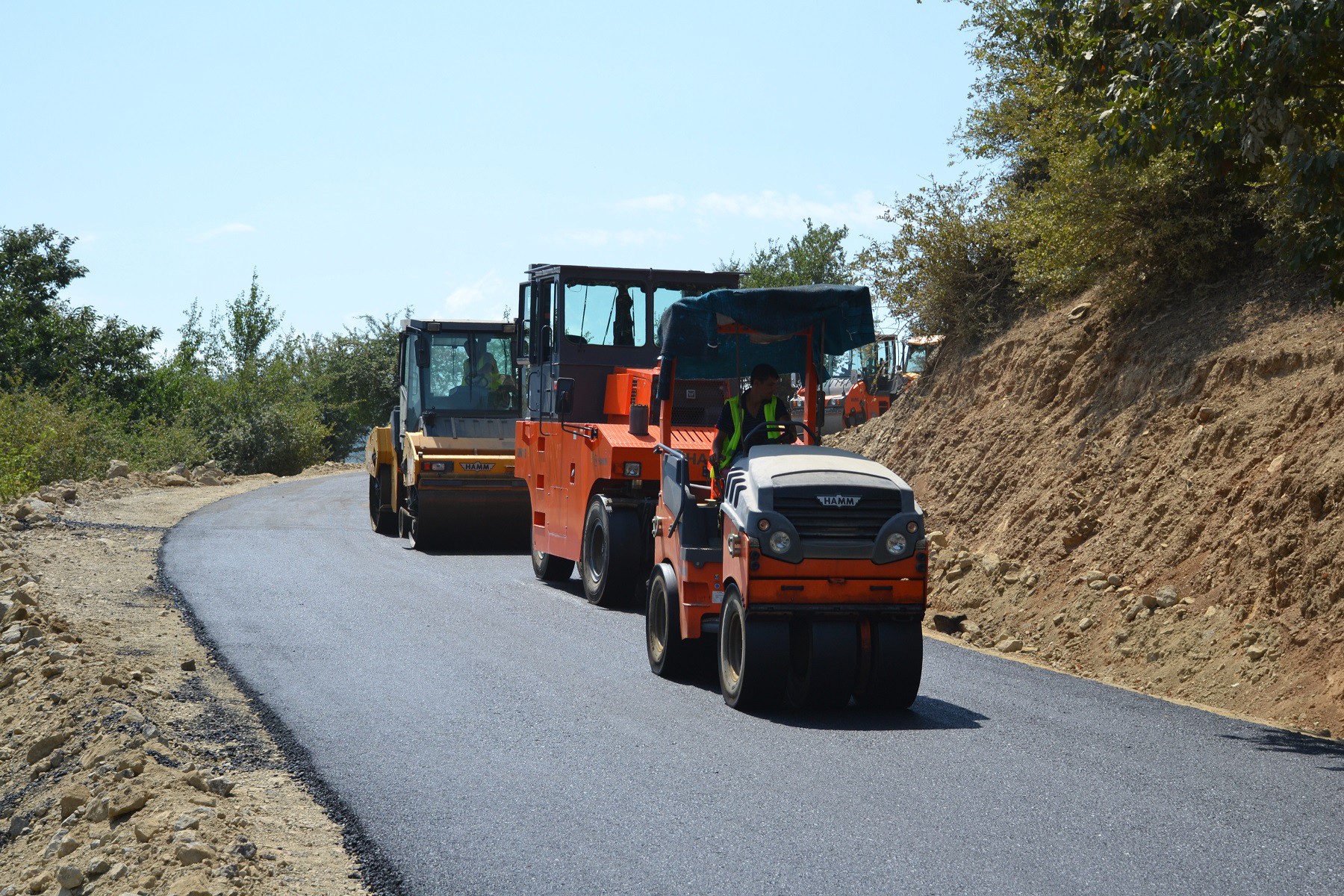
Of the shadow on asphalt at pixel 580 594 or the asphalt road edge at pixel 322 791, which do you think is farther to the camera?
the shadow on asphalt at pixel 580 594

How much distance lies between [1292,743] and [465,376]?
42.5 feet

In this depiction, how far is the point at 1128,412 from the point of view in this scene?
13016 millimetres

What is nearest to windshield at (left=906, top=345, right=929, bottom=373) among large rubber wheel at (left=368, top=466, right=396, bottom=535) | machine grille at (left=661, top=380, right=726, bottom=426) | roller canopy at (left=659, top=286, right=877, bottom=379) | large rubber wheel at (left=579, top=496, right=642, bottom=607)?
large rubber wheel at (left=368, top=466, right=396, bottom=535)

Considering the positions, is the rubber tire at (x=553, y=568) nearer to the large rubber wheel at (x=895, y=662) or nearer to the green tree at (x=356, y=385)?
the large rubber wheel at (x=895, y=662)

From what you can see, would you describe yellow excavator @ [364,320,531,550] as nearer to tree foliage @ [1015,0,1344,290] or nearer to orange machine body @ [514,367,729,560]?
orange machine body @ [514,367,729,560]

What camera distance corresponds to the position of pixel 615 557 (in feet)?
39.5

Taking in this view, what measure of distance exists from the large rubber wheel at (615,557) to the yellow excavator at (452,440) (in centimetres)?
459

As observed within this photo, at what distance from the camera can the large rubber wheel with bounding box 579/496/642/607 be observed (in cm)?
1205

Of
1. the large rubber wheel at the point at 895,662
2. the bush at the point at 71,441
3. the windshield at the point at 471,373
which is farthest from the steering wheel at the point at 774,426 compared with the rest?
the bush at the point at 71,441

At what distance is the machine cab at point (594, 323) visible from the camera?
13547 millimetres

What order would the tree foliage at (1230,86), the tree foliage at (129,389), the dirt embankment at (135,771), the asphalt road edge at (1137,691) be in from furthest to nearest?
the tree foliage at (129,389), the asphalt road edge at (1137,691), the tree foliage at (1230,86), the dirt embankment at (135,771)

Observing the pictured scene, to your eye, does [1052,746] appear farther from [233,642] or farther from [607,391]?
[607,391]

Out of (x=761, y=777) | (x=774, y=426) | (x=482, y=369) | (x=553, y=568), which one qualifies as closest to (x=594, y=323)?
(x=553, y=568)

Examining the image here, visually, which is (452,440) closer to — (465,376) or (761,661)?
(465,376)
